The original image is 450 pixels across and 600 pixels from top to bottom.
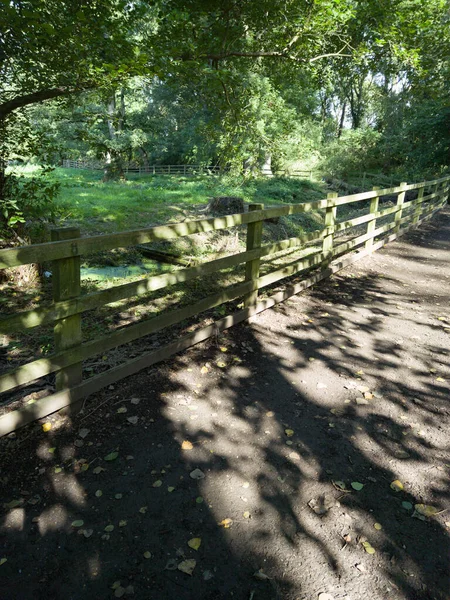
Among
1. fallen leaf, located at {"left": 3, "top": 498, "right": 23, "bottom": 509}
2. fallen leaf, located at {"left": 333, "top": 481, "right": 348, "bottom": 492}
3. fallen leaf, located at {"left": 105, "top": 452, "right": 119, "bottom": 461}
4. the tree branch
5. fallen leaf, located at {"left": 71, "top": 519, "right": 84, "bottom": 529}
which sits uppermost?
the tree branch

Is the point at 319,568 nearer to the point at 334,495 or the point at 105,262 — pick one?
the point at 334,495

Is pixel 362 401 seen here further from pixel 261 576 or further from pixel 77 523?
pixel 77 523

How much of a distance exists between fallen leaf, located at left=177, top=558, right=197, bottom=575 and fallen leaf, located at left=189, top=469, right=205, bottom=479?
0.63 metres

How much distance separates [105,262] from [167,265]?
1.16 meters

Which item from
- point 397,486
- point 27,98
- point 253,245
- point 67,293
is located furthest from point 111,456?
point 27,98

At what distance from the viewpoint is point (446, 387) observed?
4270mm

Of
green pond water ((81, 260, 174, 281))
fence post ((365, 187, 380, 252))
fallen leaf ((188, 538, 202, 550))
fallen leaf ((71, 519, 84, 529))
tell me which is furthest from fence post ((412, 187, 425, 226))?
fallen leaf ((71, 519, 84, 529))

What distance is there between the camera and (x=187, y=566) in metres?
2.34

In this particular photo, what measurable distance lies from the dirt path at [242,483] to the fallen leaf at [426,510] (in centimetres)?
4

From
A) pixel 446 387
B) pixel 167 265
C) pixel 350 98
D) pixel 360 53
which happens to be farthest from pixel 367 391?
pixel 350 98

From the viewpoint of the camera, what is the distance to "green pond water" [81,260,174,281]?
291 inches

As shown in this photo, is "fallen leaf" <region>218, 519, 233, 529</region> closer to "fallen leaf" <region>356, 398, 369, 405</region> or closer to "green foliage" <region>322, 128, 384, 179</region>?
"fallen leaf" <region>356, 398, 369, 405</region>

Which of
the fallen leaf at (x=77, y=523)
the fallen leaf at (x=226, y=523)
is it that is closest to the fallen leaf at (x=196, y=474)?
the fallen leaf at (x=226, y=523)

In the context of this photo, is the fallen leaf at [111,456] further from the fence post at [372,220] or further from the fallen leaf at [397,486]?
the fence post at [372,220]
